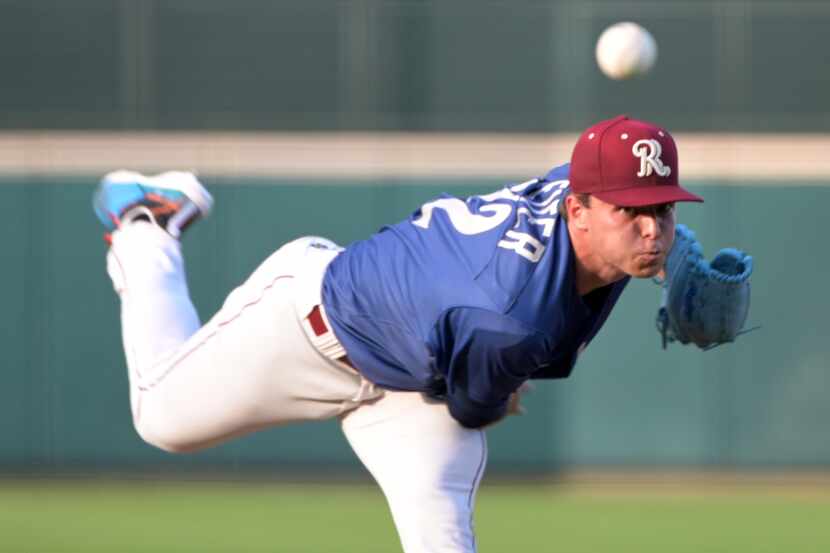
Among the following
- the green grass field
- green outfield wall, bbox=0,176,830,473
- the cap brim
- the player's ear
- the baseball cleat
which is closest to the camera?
the cap brim

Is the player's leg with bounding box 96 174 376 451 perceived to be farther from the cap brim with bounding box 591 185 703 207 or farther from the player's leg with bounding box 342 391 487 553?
the cap brim with bounding box 591 185 703 207

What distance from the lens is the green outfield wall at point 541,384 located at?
1090 cm

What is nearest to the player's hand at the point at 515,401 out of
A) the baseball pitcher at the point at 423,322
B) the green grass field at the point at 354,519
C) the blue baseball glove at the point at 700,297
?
the baseball pitcher at the point at 423,322

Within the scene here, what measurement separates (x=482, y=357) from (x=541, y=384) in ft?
22.2

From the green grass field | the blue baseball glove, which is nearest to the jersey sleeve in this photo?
the blue baseball glove

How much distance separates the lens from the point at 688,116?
11.0 metres

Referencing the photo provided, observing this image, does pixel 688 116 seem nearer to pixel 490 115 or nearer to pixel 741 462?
pixel 490 115

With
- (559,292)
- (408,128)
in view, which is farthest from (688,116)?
(559,292)

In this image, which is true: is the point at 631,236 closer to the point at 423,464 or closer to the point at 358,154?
the point at 423,464

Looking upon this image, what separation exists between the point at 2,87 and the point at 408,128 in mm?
2883

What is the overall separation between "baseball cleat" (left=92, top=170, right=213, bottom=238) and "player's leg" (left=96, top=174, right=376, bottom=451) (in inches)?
11.9

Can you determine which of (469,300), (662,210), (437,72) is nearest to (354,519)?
(437,72)

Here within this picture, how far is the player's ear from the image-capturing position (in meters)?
4.24

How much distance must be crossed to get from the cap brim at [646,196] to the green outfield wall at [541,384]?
22.2ft
